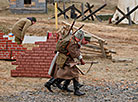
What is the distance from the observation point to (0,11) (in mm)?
27281

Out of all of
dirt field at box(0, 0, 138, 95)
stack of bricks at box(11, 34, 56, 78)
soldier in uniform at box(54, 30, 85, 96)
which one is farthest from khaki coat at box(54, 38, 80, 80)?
stack of bricks at box(11, 34, 56, 78)

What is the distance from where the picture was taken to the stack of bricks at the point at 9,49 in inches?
375

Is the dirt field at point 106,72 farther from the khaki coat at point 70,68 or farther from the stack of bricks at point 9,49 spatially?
the khaki coat at point 70,68

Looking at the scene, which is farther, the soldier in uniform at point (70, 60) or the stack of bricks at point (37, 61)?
the stack of bricks at point (37, 61)

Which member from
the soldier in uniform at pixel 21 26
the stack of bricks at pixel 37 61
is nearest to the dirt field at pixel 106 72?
the stack of bricks at pixel 37 61

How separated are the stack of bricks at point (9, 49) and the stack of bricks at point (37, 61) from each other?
6.53 ft

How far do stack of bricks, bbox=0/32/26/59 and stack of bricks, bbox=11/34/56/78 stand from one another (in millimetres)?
1989

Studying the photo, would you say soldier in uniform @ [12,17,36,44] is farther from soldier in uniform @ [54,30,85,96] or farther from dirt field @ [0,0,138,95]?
A: soldier in uniform @ [54,30,85,96]

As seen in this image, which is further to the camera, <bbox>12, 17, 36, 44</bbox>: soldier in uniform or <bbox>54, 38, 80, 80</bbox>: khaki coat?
<bbox>12, 17, 36, 44</bbox>: soldier in uniform

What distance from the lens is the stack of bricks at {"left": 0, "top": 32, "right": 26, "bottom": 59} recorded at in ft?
31.3

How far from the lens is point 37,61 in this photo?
753 cm

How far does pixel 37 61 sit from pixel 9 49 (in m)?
2.34

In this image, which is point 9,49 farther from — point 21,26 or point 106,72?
point 106,72

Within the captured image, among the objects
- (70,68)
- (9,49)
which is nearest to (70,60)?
(70,68)
